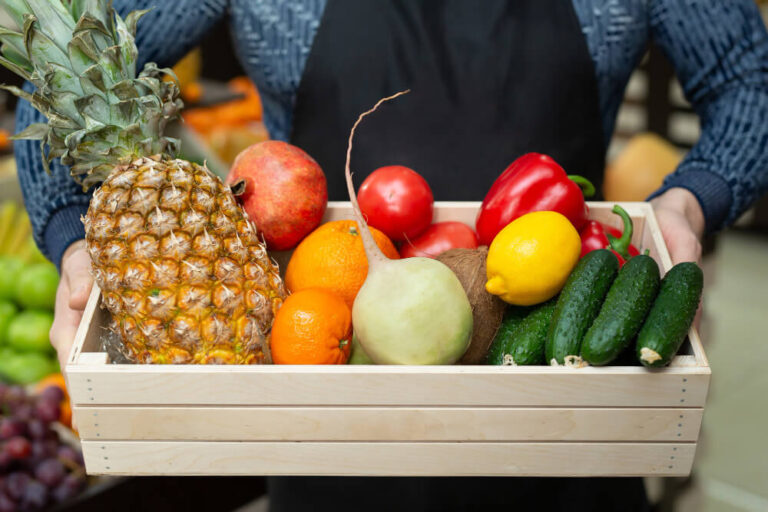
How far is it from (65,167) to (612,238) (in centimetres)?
114

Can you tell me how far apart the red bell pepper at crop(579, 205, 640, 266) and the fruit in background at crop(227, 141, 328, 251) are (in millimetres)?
518

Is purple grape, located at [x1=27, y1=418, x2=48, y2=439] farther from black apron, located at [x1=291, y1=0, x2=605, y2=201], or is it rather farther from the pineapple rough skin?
black apron, located at [x1=291, y1=0, x2=605, y2=201]

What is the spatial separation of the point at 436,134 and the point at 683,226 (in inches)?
22.8

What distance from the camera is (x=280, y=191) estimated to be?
1233 millimetres

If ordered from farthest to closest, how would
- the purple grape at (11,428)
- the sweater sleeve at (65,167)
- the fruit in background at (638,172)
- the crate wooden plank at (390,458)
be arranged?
1. the fruit in background at (638,172)
2. the purple grape at (11,428)
3. the sweater sleeve at (65,167)
4. the crate wooden plank at (390,458)

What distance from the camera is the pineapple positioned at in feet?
3.56

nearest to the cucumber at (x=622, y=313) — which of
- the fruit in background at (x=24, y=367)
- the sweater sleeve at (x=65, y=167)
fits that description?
the sweater sleeve at (x=65, y=167)

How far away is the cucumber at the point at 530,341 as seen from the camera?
1.07 metres

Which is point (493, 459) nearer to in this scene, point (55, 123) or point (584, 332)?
Result: point (584, 332)

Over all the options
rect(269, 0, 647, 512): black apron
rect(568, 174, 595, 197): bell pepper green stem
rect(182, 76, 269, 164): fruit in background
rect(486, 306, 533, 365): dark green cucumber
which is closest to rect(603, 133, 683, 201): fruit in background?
rect(269, 0, 647, 512): black apron

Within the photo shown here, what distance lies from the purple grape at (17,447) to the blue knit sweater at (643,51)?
77 cm

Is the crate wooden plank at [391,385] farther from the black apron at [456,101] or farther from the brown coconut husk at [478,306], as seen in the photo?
the black apron at [456,101]

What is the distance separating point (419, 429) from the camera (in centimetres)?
105

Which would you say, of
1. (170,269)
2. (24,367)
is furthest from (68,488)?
(170,269)
